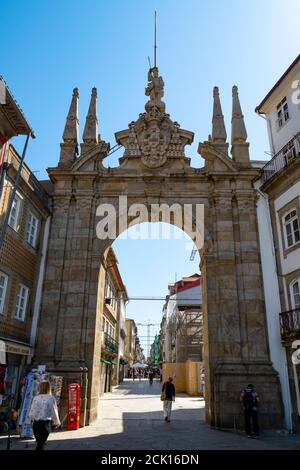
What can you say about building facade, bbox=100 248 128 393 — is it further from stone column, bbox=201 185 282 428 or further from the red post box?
the red post box

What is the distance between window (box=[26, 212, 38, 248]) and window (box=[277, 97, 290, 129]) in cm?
1179

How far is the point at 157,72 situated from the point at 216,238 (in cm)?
931

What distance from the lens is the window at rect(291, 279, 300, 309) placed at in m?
13.1

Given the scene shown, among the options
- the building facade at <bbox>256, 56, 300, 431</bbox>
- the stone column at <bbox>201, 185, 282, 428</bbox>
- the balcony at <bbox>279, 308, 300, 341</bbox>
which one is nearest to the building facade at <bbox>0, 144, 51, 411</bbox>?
the stone column at <bbox>201, 185, 282, 428</bbox>

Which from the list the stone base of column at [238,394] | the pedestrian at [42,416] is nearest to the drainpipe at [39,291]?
the pedestrian at [42,416]

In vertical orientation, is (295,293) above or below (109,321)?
below

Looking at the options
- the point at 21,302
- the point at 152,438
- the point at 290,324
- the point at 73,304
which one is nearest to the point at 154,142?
the point at 73,304

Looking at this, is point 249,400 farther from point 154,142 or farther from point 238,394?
point 154,142

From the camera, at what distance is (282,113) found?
16797mm

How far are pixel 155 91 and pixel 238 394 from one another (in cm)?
1382

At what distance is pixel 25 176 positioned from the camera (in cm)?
1289

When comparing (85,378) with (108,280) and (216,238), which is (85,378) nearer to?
(216,238)

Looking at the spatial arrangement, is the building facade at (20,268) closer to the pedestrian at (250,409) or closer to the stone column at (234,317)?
the stone column at (234,317)

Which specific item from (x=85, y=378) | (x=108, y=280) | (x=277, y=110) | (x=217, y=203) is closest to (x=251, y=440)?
(x=85, y=378)
